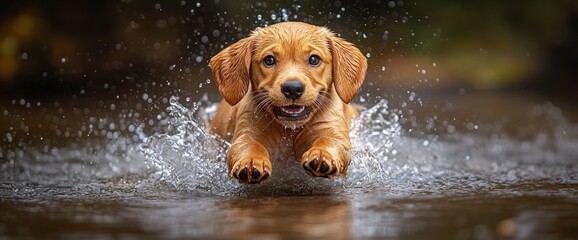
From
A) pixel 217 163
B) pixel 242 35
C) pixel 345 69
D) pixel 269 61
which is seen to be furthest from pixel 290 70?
pixel 242 35

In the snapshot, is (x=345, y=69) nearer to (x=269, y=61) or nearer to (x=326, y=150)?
(x=269, y=61)

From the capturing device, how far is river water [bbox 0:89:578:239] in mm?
3891

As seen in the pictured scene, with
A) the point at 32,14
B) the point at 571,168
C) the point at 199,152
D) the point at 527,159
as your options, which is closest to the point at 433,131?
the point at 527,159

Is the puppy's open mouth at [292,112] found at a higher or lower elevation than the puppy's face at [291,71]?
lower

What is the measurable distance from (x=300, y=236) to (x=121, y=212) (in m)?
1.09

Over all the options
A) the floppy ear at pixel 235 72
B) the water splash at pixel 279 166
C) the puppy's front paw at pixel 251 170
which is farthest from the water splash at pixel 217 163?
the floppy ear at pixel 235 72

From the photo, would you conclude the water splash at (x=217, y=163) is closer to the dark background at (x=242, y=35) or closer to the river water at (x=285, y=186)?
the river water at (x=285, y=186)

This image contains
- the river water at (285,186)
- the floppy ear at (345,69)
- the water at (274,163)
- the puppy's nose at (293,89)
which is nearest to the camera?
the river water at (285,186)

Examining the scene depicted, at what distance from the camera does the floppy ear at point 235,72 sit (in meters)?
5.56

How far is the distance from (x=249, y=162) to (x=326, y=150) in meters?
0.40

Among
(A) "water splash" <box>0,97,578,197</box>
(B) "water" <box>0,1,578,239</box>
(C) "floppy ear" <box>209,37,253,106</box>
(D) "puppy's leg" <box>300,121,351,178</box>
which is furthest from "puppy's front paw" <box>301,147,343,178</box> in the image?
(C) "floppy ear" <box>209,37,253,106</box>

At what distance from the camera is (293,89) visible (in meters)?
5.04

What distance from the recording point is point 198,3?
12258 millimetres

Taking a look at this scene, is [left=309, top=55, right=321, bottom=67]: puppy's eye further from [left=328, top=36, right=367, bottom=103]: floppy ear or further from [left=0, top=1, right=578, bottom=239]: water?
[left=0, top=1, right=578, bottom=239]: water
